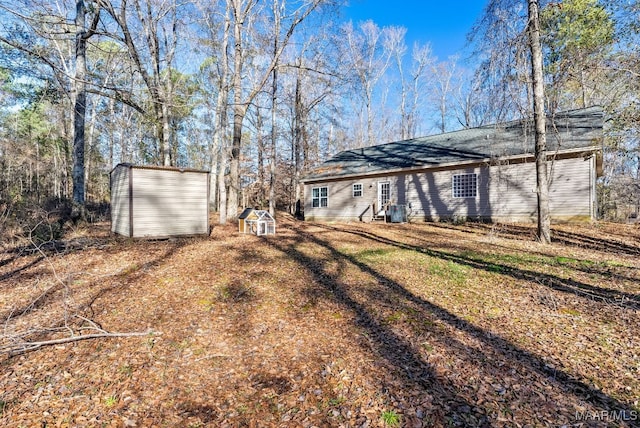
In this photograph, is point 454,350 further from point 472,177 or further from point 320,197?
point 320,197

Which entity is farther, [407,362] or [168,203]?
[168,203]

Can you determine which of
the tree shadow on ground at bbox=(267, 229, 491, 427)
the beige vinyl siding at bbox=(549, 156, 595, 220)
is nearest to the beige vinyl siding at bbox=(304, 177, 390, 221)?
the beige vinyl siding at bbox=(549, 156, 595, 220)

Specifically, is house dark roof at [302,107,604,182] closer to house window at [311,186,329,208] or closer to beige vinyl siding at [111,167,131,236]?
house window at [311,186,329,208]

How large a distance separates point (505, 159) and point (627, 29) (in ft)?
16.4

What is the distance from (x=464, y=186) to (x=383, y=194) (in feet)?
13.9

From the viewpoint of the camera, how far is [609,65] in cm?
750

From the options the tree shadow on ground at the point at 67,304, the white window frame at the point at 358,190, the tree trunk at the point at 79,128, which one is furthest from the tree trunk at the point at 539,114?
the tree trunk at the point at 79,128

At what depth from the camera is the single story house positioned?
37.8 ft

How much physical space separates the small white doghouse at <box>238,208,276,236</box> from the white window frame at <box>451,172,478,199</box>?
30.3 feet

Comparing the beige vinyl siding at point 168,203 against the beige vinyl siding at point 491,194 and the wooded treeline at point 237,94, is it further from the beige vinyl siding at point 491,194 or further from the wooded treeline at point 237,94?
the beige vinyl siding at point 491,194

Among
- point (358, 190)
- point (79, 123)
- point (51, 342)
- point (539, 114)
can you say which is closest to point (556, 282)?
point (539, 114)

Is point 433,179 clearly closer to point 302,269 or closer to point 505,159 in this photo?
point 505,159

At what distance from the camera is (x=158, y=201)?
835 cm

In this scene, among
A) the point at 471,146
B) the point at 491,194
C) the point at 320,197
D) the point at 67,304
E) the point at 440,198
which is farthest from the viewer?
the point at 320,197
